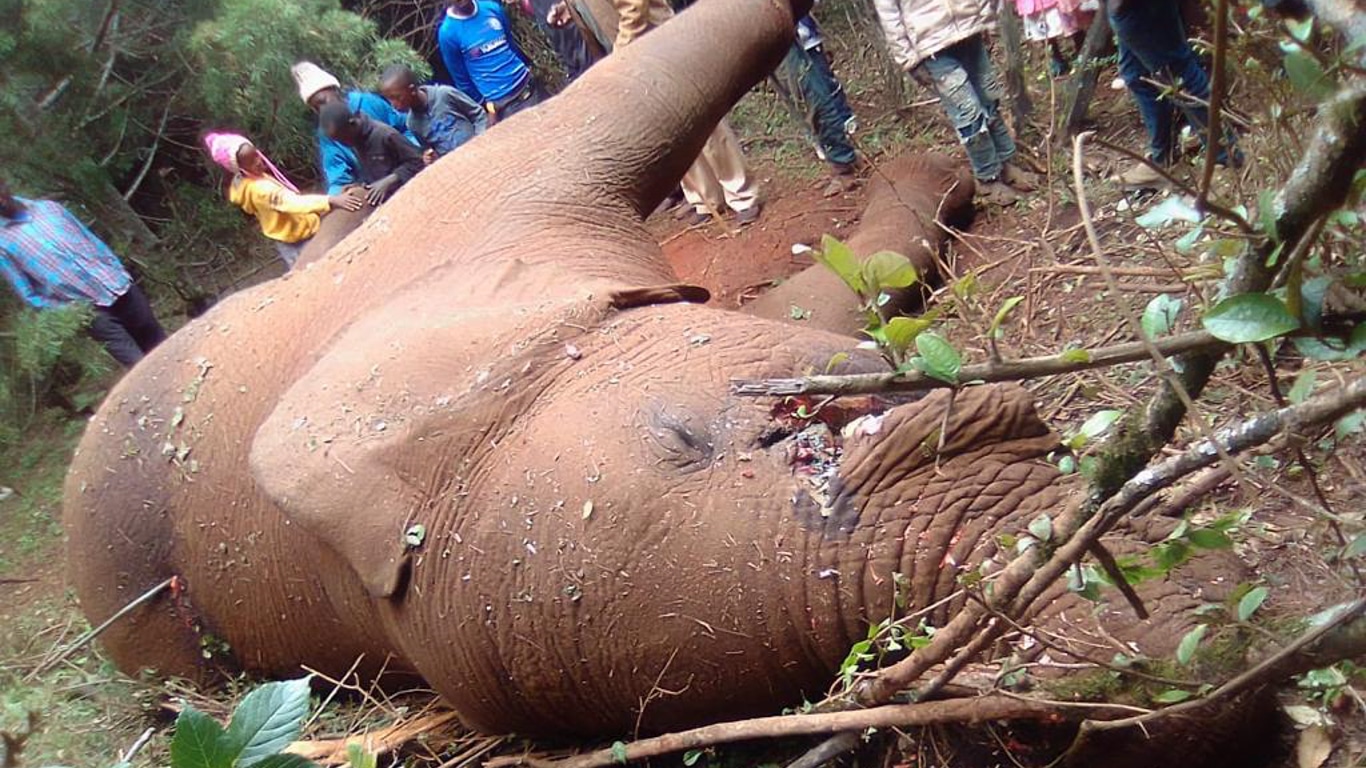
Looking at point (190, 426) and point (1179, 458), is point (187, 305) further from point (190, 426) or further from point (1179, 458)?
point (1179, 458)

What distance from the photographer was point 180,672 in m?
3.80

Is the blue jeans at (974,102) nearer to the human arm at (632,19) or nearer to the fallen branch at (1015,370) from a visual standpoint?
the human arm at (632,19)

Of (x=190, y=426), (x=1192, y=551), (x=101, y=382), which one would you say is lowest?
(x=101, y=382)

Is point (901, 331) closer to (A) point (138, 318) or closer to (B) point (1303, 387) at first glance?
(B) point (1303, 387)

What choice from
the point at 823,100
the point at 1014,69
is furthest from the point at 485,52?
the point at 1014,69

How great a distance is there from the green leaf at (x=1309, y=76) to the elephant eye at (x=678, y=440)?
142 cm

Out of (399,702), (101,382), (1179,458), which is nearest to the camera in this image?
(1179,458)

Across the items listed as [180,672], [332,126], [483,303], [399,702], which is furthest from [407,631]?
[332,126]

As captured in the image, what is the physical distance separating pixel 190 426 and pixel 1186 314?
2821 millimetres

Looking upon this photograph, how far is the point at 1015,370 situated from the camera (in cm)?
150

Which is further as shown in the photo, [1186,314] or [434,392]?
[1186,314]

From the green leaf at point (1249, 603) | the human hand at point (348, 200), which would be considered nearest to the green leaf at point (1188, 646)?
the green leaf at point (1249, 603)

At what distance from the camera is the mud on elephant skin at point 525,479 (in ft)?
7.79

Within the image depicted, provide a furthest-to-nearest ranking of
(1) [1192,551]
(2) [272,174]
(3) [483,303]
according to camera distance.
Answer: (2) [272,174] < (3) [483,303] < (1) [1192,551]
